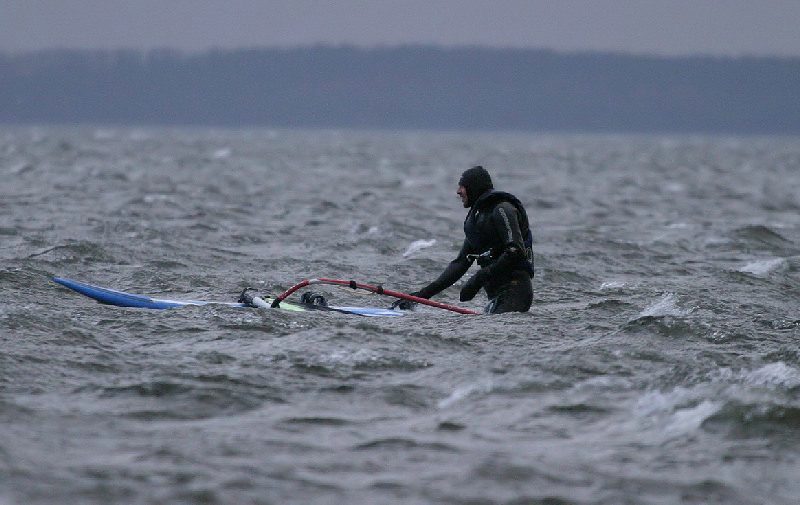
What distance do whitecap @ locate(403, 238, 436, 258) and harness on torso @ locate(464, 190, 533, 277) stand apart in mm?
6337

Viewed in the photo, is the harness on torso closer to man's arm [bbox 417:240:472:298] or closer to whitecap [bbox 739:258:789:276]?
man's arm [bbox 417:240:472:298]

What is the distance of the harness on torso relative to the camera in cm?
1201

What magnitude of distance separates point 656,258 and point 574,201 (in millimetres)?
12020

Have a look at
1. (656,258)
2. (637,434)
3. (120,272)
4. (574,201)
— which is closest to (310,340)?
(637,434)

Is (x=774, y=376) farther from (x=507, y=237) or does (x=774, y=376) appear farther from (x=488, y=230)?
(x=488, y=230)

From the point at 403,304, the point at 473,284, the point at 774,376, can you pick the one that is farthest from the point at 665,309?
the point at 774,376

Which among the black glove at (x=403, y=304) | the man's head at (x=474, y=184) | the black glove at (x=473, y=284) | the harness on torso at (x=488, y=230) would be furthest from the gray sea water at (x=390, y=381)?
the man's head at (x=474, y=184)

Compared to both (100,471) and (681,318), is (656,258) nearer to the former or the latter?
(681,318)

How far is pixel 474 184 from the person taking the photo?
12.1 metres

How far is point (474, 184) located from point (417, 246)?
766 centimetres

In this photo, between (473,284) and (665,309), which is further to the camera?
(665,309)

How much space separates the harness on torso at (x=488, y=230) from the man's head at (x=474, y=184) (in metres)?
0.09

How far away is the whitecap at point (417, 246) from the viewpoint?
18.9 meters

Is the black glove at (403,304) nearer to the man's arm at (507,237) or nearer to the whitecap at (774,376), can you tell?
the man's arm at (507,237)
